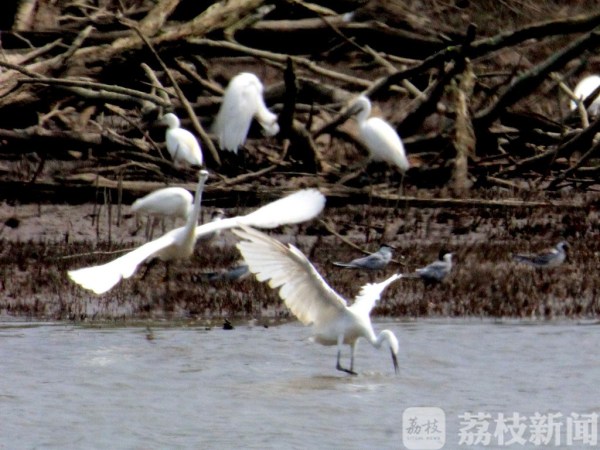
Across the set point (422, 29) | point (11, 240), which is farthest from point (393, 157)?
point (11, 240)

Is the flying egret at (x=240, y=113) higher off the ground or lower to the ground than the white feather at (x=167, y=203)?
higher

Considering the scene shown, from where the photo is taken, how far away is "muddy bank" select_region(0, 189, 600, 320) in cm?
1091

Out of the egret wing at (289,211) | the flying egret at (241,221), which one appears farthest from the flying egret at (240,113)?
the egret wing at (289,211)

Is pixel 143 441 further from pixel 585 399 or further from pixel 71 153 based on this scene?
pixel 71 153

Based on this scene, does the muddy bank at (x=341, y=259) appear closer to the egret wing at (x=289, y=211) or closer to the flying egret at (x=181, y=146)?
the flying egret at (x=181, y=146)

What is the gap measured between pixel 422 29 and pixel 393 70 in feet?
6.38

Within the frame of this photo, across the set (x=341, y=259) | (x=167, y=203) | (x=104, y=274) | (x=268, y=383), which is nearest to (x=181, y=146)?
(x=167, y=203)

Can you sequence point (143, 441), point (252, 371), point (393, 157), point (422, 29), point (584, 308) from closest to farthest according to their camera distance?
point (143, 441) < point (252, 371) < point (584, 308) < point (393, 157) < point (422, 29)

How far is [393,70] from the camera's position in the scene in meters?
15.0

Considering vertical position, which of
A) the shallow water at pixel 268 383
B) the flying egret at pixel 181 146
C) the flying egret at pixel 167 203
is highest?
the flying egret at pixel 181 146

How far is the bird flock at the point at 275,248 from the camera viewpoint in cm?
826

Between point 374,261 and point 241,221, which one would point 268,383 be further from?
point 374,261

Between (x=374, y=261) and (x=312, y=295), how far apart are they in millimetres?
3043

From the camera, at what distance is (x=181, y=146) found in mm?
13820
